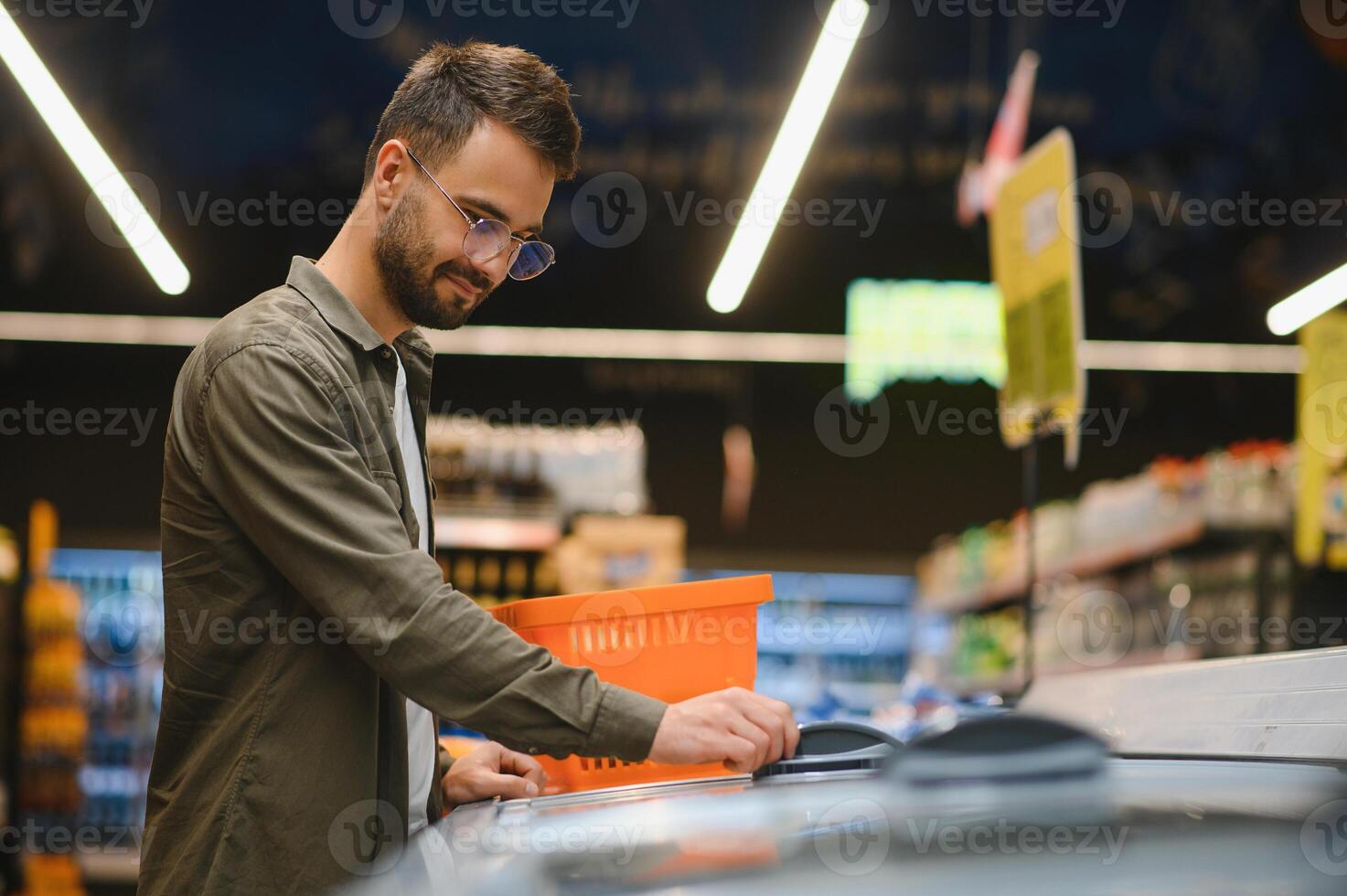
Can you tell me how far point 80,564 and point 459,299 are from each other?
23.8ft

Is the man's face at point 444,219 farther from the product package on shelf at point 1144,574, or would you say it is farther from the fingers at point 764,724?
the product package on shelf at point 1144,574

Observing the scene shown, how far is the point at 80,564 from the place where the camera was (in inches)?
320

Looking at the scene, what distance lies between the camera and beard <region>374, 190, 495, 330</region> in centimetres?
182

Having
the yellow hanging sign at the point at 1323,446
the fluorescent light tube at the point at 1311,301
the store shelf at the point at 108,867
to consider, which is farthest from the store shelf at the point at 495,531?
the fluorescent light tube at the point at 1311,301

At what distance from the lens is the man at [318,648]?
57.9 inches

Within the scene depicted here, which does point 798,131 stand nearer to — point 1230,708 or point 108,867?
point 1230,708

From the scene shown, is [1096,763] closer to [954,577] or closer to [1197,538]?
[1197,538]

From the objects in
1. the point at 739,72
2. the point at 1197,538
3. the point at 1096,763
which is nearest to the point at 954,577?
the point at 1197,538

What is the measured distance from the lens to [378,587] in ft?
4.86

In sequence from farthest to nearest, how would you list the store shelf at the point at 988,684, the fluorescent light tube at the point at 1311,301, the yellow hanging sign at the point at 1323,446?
Result: the store shelf at the point at 988,684 < the yellow hanging sign at the point at 1323,446 < the fluorescent light tube at the point at 1311,301

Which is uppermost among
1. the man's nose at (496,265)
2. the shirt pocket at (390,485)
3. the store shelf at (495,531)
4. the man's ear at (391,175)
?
the man's ear at (391,175)

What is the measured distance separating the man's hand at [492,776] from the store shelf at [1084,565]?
385cm

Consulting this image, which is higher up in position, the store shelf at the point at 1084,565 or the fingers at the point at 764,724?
the store shelf at the point at 1084,565

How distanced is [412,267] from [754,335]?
576 centimetres
